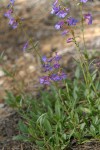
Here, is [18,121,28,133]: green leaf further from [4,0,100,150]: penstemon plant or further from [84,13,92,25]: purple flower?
[84,13,92,25]: purple flower

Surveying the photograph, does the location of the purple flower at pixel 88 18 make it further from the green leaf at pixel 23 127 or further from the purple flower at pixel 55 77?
the green leaf at pixel 23 127

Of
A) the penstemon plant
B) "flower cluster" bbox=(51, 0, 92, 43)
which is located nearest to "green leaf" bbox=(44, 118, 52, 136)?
the penstemon plant

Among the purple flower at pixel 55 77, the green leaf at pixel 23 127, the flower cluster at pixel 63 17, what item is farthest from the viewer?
the green leaf at pixel 23 127

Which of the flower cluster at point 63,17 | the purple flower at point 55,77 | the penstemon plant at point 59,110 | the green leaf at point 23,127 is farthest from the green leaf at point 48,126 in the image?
the flower cluster at point 63,17

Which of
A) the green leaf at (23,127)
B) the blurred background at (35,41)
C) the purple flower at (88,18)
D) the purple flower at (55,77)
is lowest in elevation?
the green leaf at (23,127)

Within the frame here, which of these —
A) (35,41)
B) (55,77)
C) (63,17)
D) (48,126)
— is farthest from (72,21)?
(35,41)

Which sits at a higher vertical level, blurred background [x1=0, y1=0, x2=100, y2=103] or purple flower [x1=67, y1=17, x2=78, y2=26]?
purple flower [x1=67, y1=17, x2=78, y2=26]

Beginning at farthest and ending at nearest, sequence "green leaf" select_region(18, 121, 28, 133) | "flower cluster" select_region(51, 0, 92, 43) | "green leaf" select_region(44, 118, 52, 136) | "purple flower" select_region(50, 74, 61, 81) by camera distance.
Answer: "green leaf" select_region(18, 121, 28, 133) → "green leaf" select_region(44, 118, 52, 136) → "purple flower" select_region(50, 74, 61, 81) → "flower cluster" select_region(51, 0, 92, 43)

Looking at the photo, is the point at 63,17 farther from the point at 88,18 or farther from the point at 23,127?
the point at 23,127

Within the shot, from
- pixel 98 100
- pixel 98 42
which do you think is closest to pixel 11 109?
pixel 98 100
